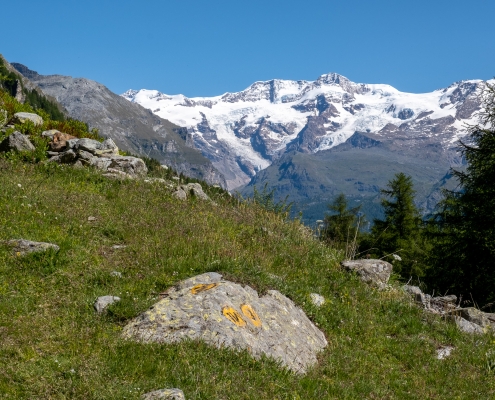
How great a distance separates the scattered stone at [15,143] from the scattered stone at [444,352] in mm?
14701

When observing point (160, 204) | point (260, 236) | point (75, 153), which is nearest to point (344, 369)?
point (260, 236)

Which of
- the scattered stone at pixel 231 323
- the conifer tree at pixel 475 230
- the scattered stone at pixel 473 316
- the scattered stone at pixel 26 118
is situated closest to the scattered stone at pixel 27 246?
the scattered stone at pixel 231 323

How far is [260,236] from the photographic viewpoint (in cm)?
1284

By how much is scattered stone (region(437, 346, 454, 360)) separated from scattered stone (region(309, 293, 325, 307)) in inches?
99.9

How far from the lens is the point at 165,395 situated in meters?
5.58

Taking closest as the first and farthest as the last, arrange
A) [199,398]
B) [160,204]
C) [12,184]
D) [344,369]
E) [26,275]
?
[199,398], [344,369], [26,275], [12,184], [160,204]

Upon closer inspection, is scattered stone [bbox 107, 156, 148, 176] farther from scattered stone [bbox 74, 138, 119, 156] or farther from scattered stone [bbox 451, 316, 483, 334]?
scattered stone [bbox 451, 316, 483, 334]

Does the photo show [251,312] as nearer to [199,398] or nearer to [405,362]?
[199,398]

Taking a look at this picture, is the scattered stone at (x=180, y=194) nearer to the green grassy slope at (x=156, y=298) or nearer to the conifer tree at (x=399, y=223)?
the green grassy slope at (x=156, y=298)

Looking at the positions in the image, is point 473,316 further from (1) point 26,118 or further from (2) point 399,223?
(2) point 399,223

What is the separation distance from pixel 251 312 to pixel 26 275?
4.20m

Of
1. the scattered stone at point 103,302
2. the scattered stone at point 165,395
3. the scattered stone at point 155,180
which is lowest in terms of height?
the scattered stone at point 165,395

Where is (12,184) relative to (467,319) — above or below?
above

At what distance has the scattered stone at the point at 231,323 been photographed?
7238 millimetres
